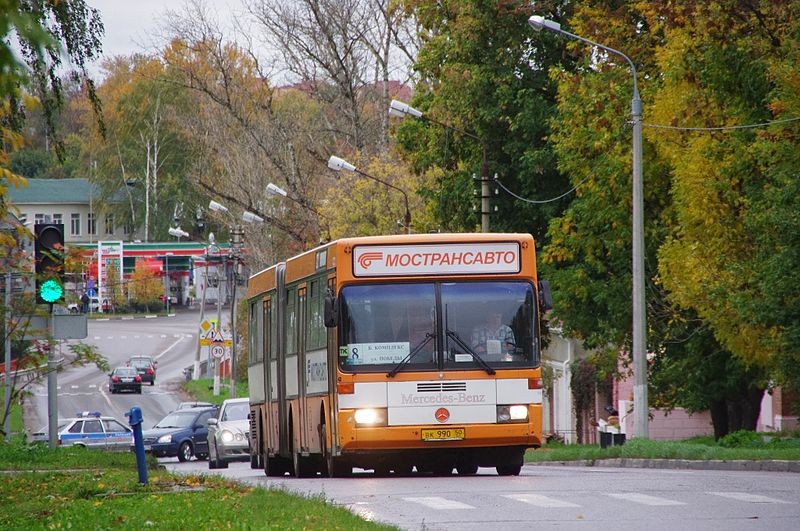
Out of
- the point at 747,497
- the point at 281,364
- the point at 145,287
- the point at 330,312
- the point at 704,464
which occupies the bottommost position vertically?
the point at 704,464

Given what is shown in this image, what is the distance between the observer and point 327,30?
62.0 m

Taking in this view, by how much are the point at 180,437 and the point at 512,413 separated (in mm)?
27696

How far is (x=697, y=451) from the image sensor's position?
84.0 ft

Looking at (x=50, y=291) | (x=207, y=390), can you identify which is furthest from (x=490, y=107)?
(x=207, y=390)

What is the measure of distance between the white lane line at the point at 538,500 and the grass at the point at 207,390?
56.1m

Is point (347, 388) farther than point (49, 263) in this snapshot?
No

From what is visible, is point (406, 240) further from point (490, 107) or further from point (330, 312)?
point (490, 107)

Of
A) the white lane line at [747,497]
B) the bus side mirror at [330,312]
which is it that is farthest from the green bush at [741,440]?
the white lane line at [747,497]

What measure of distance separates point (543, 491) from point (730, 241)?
15.5m

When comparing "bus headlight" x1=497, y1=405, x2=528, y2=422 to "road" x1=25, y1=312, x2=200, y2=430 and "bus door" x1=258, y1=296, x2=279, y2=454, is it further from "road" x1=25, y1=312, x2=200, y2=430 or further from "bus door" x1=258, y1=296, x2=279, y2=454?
"road" x1=25, y1=312, x2=200, y2=430

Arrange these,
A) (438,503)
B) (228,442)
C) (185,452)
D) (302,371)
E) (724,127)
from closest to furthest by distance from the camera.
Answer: (438,503), (302,371), (724,127), (228,442), (185,452)

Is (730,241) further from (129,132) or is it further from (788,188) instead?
(129,132)

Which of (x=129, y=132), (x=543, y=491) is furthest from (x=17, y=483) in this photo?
(x=129, y=132)

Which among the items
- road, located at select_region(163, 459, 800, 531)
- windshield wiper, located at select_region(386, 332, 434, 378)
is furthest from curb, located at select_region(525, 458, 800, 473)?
windshield wiper, located at select_region(386, 332, 434, 378)
